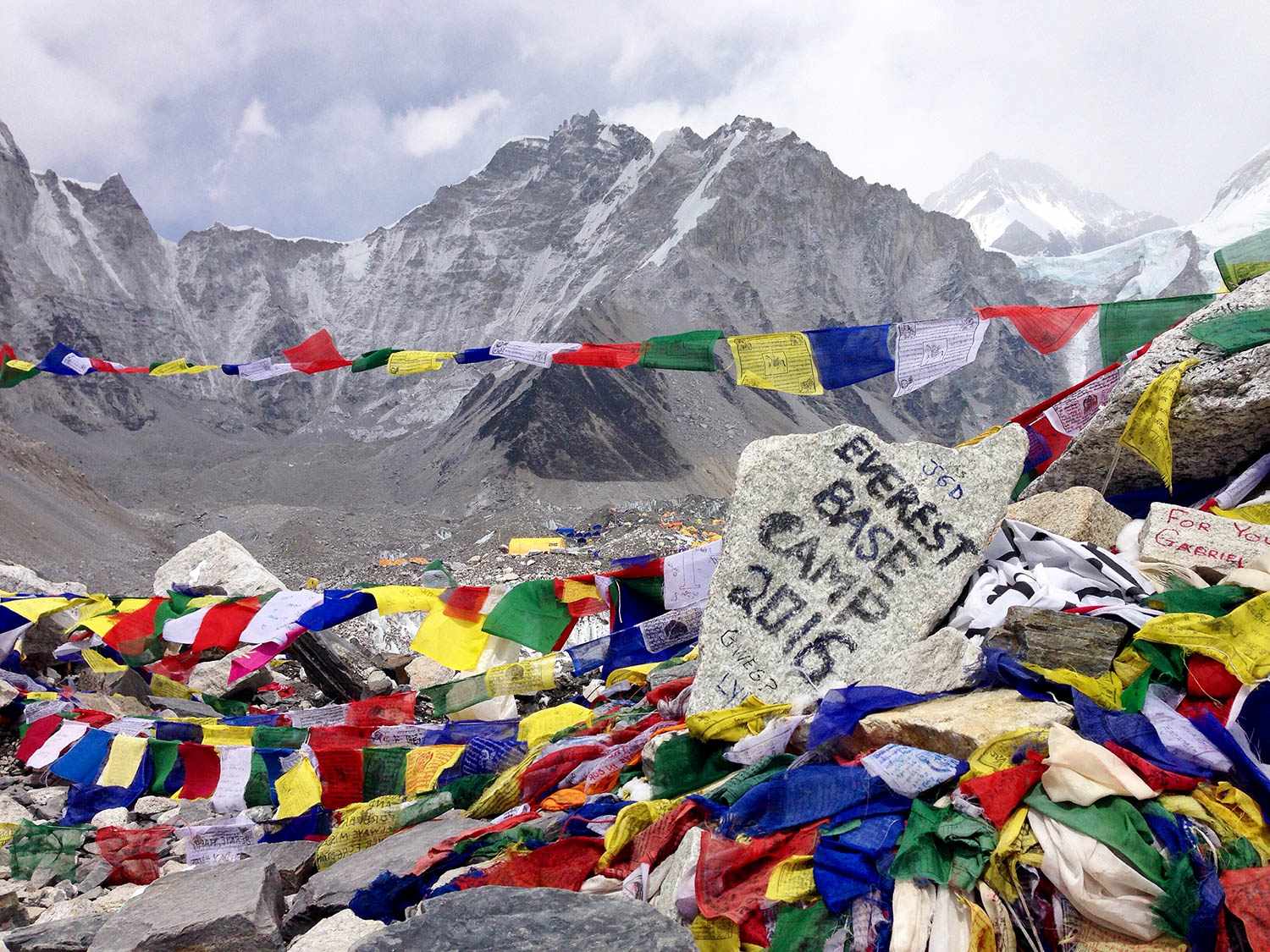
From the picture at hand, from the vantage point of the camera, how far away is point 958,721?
124 inches

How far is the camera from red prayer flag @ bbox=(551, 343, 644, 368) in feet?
28.6

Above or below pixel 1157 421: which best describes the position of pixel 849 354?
above

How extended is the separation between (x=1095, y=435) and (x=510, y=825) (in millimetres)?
4752

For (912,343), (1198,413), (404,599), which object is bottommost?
(1198,413)

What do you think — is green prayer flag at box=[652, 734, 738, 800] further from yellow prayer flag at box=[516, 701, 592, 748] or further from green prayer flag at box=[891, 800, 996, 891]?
yellow prayer flag at box=[516, 701, 592, 748]

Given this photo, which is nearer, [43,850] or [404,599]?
[43,850]

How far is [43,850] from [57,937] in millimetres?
2153

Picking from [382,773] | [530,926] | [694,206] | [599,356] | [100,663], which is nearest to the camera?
[530,926]

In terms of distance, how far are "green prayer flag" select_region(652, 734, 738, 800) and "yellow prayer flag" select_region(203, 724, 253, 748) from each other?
13.8ft

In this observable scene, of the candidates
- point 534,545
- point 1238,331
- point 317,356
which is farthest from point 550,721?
point 534,545

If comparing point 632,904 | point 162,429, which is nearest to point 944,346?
point 632,904

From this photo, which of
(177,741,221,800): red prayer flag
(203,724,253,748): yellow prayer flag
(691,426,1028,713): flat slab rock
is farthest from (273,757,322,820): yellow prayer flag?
(691,426,1028,713): flat slab rock

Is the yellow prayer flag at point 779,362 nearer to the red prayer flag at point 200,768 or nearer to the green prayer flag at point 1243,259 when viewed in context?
A: the green prayer flag at point 1243,259

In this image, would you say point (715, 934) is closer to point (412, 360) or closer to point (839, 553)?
point (839, 553)
